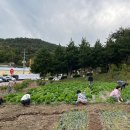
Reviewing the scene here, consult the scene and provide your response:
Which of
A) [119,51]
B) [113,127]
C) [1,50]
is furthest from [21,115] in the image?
[1,50]

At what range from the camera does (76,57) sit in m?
69.3

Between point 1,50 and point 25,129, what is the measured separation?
117 metres

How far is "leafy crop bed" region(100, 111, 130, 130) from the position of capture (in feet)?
46.2

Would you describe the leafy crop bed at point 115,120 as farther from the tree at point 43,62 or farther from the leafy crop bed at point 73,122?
the tree at point 43,62

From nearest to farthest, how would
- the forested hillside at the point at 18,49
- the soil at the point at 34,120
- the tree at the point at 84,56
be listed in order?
the soil at the point at 34,120 < the tree at the point at 84,56 < the forested hillside at the point at 18,49

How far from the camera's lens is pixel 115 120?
15750 mm

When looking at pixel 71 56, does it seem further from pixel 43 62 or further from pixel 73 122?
pixel 73 122

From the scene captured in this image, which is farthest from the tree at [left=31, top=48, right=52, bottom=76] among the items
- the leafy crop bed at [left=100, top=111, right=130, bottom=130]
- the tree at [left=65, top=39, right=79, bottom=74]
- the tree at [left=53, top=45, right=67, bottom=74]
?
the leafy crop bed at [left=100, top=111, right=130, bottom=130]

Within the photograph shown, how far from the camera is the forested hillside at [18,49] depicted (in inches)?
5192

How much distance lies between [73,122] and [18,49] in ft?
433

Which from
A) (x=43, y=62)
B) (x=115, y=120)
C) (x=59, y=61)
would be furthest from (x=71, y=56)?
(x=115, y=120)

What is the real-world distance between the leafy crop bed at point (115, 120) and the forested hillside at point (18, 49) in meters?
88.1

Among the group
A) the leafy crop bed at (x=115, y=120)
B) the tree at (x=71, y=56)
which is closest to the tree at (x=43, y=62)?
the tree at (x=71, y=56)

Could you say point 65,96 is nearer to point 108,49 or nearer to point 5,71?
point 108,49
